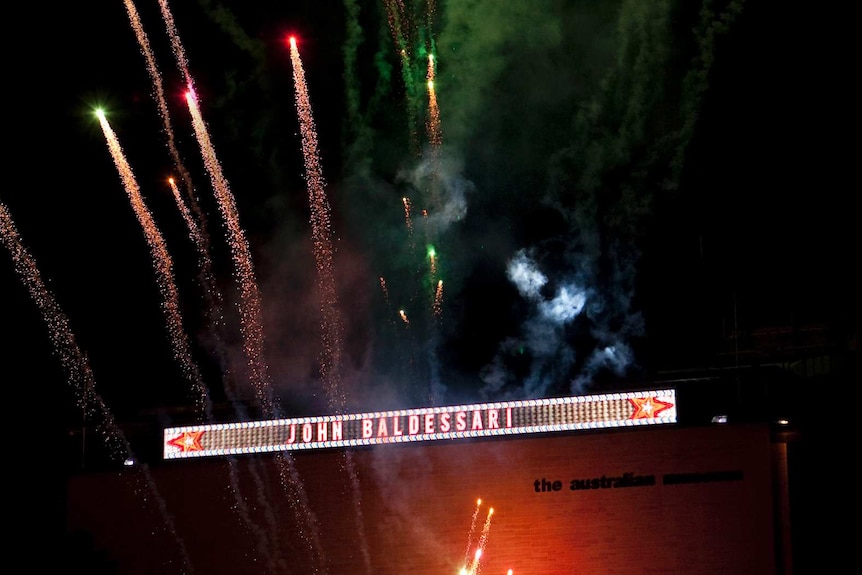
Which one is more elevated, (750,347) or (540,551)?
(750,347)

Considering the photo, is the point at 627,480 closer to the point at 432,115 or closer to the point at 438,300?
the point at 438,300

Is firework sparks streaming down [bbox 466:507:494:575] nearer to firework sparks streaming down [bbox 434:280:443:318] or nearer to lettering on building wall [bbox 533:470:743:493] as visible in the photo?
lettering on building wall [bbox 533:470:743:493]

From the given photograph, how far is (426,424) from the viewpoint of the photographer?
18.0m

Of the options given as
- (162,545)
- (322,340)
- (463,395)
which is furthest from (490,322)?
(162,545)

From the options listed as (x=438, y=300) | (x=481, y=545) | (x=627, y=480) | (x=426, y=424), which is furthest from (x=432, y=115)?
(x=481, y=545)

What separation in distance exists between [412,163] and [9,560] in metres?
11.6

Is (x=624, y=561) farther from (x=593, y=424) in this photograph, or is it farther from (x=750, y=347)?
(x=750, y=347)

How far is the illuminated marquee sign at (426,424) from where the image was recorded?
672 inches

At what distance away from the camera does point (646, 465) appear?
16891 millimetres

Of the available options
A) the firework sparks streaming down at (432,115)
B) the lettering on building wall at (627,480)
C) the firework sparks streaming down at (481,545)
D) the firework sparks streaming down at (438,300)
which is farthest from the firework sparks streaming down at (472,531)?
the firework sparks streaming down at (432,115)

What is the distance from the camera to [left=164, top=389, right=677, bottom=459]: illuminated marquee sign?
17.1m

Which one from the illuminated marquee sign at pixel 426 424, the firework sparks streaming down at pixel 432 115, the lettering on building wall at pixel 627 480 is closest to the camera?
the lettering on building wall at pixel 627 480

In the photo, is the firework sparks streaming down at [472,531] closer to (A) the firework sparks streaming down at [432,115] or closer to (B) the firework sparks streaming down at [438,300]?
(B) the firework sparks streaming down at [438,300]

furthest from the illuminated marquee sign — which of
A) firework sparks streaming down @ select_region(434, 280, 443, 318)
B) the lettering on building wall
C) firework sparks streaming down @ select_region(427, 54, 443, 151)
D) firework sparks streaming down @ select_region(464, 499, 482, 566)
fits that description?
firework sparks streaming down @ select_region(427, 54, 443, 151)
